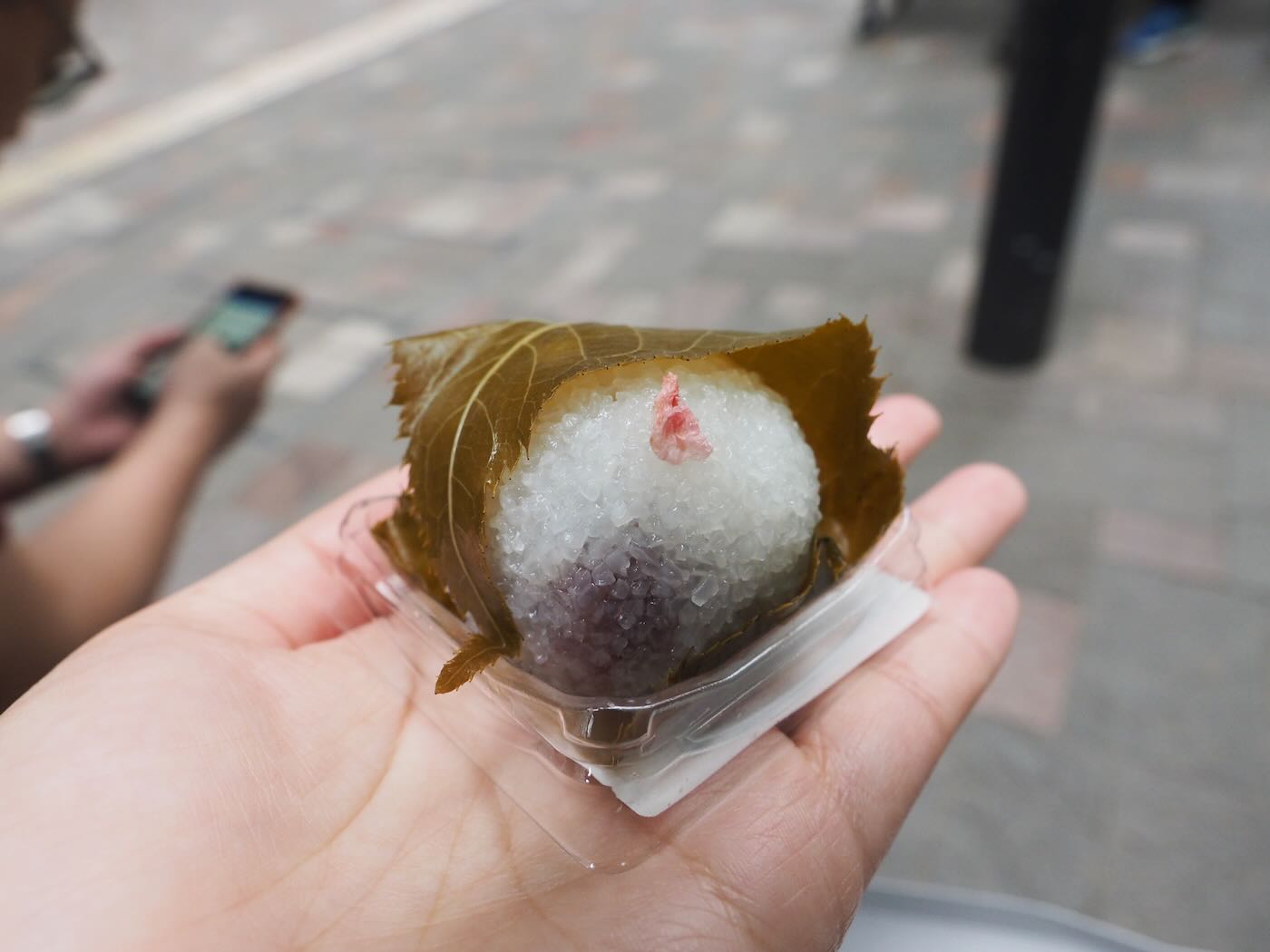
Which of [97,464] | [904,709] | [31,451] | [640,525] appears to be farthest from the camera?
[97,464]

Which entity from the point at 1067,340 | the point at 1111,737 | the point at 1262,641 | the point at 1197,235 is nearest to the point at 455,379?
the point at 1111,737

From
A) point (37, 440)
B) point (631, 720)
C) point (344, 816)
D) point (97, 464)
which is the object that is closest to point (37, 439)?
point (37, 440)

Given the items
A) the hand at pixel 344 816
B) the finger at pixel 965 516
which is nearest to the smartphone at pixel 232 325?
the hand at pixel 344 816

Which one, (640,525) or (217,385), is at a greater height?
(640,525)

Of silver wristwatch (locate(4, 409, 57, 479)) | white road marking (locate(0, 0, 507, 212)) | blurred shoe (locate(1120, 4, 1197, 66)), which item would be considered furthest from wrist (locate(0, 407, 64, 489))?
blurred shoe (locate(1120, 4, 1197, 66))

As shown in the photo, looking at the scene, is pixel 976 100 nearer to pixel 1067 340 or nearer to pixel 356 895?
pixel 1067 340

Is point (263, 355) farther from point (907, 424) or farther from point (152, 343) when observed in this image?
point (907, 424)
